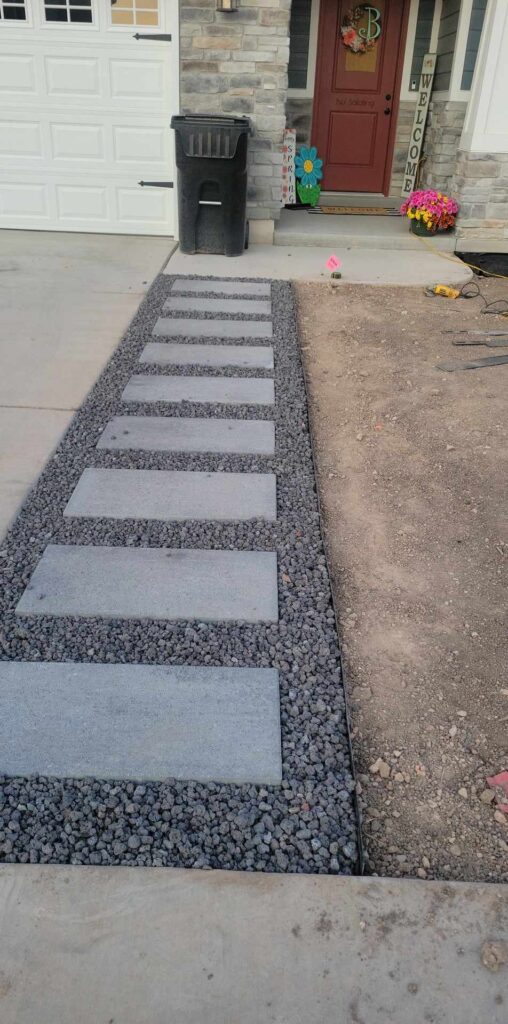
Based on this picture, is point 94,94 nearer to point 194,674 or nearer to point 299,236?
point 299,236

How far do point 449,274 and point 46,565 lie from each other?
5.03 m

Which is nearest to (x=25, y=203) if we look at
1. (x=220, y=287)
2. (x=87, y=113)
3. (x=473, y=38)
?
(x=87, y=113)

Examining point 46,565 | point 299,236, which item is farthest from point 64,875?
point 299,236

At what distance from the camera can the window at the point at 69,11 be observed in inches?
247

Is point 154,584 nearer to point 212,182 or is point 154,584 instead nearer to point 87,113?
point 212,182

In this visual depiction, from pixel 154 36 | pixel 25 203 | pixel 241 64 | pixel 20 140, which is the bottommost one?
pixel 25 203

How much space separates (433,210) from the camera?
22.7 feet

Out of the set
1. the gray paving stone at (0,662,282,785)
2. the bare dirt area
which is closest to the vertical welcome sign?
the bare dirt area

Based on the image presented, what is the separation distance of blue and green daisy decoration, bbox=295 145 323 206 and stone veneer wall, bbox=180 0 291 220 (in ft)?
6.16

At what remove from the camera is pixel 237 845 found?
4.80 feet

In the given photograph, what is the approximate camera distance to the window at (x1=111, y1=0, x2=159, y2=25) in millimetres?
6250

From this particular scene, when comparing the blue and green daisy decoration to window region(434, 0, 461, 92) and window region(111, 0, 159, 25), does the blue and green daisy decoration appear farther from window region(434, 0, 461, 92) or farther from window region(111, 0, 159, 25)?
window region(111, 0, 159, 25)

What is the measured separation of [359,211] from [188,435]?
6.02m

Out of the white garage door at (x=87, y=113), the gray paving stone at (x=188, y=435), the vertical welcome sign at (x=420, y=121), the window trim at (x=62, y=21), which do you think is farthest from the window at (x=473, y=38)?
the gray paving stone at (x=188, y=435)
